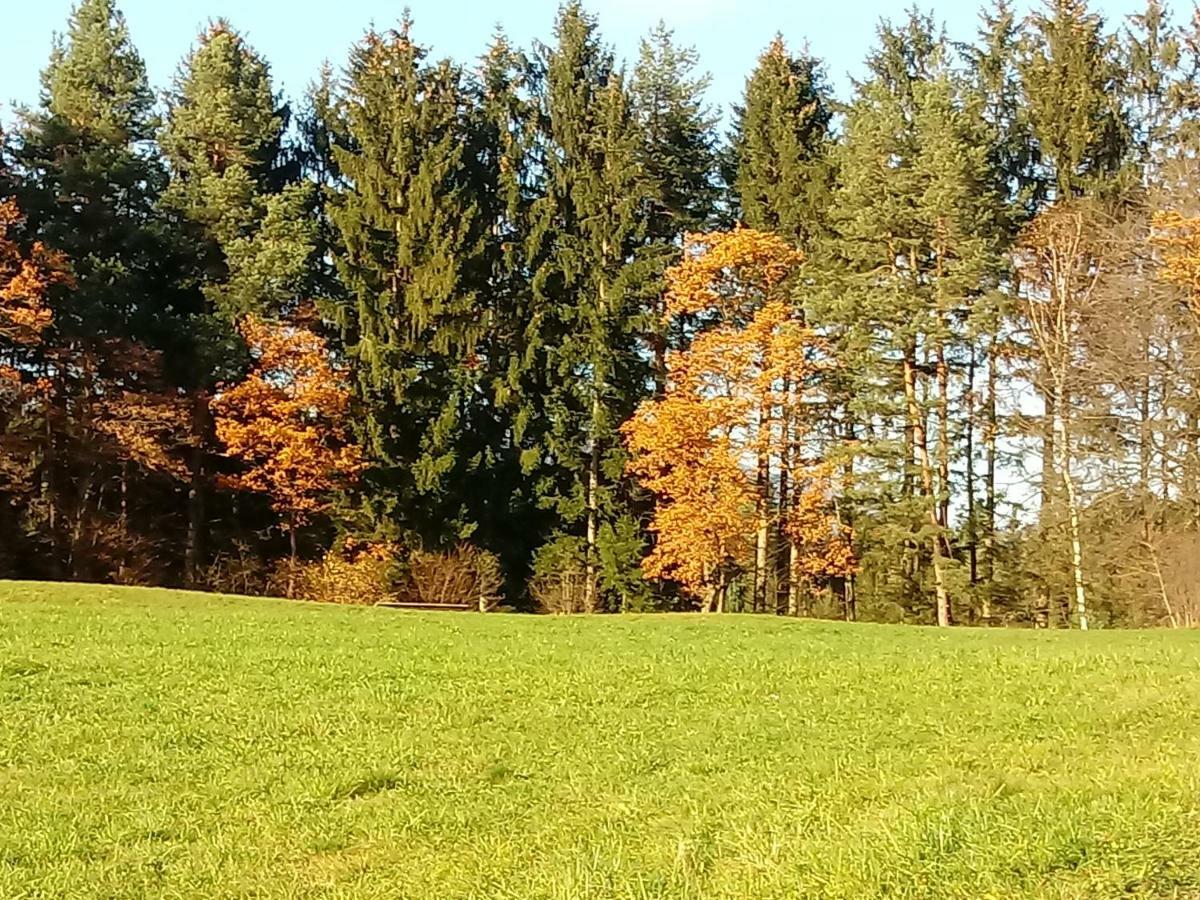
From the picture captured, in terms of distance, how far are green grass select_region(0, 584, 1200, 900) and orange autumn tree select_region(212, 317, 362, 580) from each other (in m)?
16.8

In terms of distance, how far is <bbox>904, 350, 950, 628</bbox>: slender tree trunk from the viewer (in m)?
33.5

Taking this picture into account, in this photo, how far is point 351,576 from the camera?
106ft

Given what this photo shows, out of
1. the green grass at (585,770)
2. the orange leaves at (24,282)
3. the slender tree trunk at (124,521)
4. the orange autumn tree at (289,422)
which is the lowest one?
the green grass at (585,770)

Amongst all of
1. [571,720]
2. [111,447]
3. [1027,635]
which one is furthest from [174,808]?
[111,447]

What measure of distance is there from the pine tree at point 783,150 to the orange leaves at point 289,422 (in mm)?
13815

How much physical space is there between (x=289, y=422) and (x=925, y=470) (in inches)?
684

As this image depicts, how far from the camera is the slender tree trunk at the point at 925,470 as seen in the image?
33469 millimetres

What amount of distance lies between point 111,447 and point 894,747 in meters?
27.7

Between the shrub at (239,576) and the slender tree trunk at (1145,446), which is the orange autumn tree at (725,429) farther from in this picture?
the shrub at (239,576)

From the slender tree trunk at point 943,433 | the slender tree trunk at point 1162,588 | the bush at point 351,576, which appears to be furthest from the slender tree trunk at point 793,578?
the bush at point 351,576

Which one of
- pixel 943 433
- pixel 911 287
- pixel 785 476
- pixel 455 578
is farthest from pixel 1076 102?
pixel 455 578

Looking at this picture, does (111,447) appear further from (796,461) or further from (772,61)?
(772,61)

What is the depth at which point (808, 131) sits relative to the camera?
39.3 metres

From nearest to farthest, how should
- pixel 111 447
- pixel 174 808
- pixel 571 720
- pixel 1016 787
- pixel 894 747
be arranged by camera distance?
pixel 1016 787 < pixel 174 808 < pixel 894 747 < pixel 571 720 < pixel 111 447
